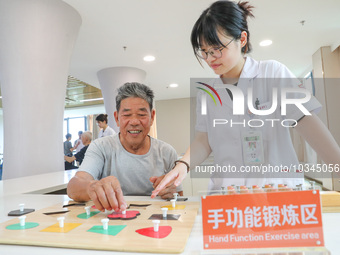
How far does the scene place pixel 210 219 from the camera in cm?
53

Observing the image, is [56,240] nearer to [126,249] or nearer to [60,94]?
[126,249]

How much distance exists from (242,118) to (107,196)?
600 millimetres

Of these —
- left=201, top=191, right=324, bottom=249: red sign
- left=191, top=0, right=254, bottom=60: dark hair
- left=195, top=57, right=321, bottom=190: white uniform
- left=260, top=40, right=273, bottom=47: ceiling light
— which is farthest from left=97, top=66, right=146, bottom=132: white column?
left=201, top=191, right=324, bottom=249: red sign

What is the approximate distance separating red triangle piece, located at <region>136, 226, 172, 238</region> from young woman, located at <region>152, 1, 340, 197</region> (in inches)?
4.7

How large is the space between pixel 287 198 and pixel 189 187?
2.97m

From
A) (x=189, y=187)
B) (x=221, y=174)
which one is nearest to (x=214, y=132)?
(x=221, y=174)

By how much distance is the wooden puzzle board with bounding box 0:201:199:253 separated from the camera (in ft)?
2.09

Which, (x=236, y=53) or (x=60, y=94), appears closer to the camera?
(x=236, y=53)

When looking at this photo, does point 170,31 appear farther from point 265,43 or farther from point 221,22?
point 221,22

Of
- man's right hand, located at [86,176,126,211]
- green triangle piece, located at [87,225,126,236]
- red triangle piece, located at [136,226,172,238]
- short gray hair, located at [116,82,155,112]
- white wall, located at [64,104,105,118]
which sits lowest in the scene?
red triangle piece, located at [136,226,172,238]

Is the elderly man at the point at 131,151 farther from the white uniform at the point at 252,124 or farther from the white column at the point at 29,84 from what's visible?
the white column at the point at 29,84

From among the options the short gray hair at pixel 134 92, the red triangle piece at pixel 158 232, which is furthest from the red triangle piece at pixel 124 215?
the short gray hair at pixel 134 92

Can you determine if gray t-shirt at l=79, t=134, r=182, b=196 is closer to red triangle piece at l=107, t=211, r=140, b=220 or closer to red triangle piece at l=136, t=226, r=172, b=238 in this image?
red triangle piece at l=107, t=211, r=140, b=220

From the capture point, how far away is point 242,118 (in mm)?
1106
